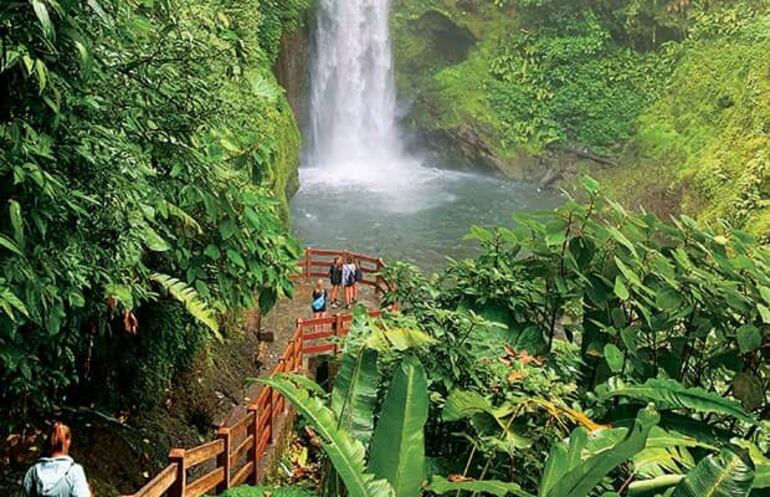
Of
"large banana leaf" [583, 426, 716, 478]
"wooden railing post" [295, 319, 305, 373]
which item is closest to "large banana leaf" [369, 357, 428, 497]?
"large banana leaf" [583, 426, 716, 478]

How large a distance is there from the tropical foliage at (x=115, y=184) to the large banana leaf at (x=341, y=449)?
1.68m

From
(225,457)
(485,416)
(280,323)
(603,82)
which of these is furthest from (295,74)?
(485,416)

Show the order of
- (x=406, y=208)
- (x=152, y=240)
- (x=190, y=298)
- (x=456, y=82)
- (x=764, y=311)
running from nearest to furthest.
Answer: (x=764, y=311) < (x=152, y=240) < (x=190, y=298) < (x=406, y=208) < (x=456, y=82)

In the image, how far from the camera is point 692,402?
288 centimetres

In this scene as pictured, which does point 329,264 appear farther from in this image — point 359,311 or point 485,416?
point 485,416

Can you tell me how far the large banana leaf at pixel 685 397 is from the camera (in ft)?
9.32

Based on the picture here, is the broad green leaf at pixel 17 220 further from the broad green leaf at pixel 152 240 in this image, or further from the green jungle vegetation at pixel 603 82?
the green jungle vegetation at pixel 603 82

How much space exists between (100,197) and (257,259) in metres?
1.65

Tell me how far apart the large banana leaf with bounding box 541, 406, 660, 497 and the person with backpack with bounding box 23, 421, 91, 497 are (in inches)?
106

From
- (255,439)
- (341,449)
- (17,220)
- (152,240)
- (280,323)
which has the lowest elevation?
(280,323)

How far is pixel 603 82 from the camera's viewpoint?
2761cm

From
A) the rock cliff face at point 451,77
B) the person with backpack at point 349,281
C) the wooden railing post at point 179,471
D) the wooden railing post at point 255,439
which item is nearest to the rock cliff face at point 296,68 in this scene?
the rock cliff face at point 451,77

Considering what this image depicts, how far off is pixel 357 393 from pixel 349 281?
10.1 metres

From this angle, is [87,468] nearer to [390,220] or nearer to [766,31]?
[390,220]
